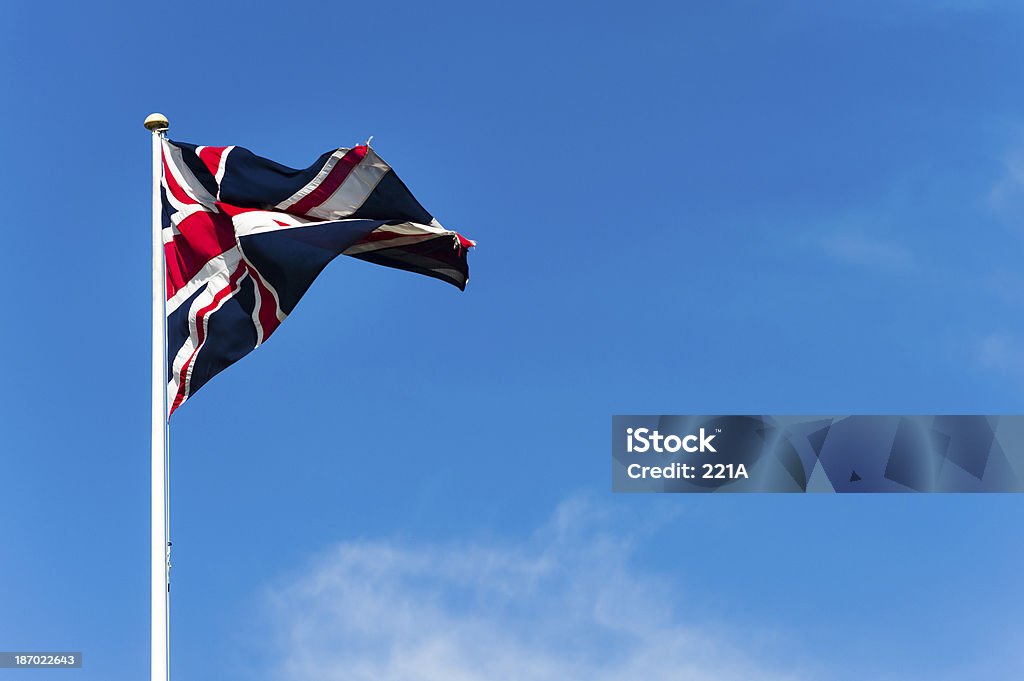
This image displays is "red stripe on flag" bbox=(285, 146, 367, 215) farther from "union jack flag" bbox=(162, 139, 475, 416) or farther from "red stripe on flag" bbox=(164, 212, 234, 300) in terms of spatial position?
"red stripe on flag" bbox=(164, 212, 234, 300)

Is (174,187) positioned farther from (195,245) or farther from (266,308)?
(266,308)

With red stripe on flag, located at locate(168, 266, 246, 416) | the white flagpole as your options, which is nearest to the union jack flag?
red stripe on flag, located at locate(168, 266, 246, 416)

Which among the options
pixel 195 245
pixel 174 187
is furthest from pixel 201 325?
pixel 174 187

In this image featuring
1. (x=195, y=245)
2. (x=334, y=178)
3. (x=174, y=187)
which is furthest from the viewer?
(x=334, y=178)

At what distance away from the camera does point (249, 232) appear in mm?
22766

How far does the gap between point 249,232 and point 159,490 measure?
4475mm

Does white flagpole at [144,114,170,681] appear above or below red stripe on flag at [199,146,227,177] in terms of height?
below

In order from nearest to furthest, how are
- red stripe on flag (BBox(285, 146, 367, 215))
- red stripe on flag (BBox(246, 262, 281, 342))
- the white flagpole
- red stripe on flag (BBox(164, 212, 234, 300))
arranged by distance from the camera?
1. the white flagpole
2. red stripe on flag (BBox(164, 212, 234, 300))
3. red stripe on flag (BBox(246, 262, 281, 342))
4. red stripe on flag (BBox(285, 146, 367, 215))

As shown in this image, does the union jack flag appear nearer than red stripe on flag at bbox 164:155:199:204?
Yes

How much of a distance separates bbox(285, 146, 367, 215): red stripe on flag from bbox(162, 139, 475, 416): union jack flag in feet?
0.06

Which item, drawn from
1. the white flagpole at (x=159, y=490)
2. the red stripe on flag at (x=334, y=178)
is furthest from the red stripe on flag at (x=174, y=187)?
the red stripe on flag at (x=334, y=178)

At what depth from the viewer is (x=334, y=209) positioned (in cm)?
2362

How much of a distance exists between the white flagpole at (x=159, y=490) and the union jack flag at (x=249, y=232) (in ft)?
1.16

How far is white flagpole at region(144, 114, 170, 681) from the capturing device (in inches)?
822
